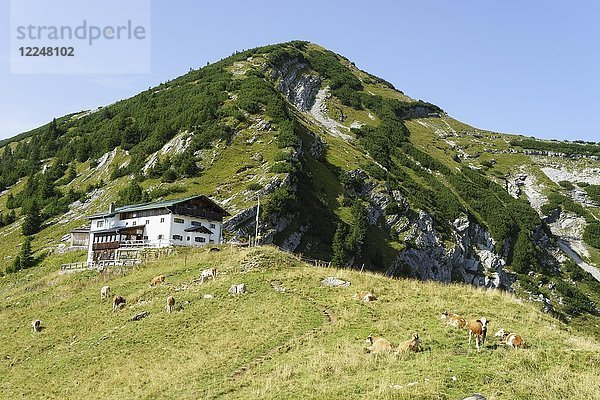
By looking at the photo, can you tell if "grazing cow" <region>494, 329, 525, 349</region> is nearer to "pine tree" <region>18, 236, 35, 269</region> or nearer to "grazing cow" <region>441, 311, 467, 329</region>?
"grazing cow" <region>441, 311, 467, 329</region>

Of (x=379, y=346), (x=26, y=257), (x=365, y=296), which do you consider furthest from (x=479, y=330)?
(x=26, y=257)

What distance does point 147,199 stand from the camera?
313 feet

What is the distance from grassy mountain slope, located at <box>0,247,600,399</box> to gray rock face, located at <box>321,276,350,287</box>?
0.72m

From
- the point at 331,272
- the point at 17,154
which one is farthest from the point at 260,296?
the point at 17,154

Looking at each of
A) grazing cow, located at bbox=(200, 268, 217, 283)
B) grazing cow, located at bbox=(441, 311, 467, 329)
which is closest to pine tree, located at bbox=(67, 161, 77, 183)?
grazing cow, located at bbox=(200, 268, 217, 283)

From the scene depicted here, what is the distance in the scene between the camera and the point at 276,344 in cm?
2820

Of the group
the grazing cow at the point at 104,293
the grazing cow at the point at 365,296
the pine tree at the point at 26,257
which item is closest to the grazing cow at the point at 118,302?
the grazing cow at the point at 104,293

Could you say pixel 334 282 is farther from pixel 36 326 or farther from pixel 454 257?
pixel 454 257

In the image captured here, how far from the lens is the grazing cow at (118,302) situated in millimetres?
40344

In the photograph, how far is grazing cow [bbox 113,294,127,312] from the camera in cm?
4034

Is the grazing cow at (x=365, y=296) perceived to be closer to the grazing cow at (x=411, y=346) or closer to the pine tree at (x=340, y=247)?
the grazing cow at (x=411, y=346)

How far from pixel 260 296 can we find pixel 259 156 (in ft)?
245

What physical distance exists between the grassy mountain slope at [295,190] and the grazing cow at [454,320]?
60.9m

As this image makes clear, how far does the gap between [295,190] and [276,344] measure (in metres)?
73.5
